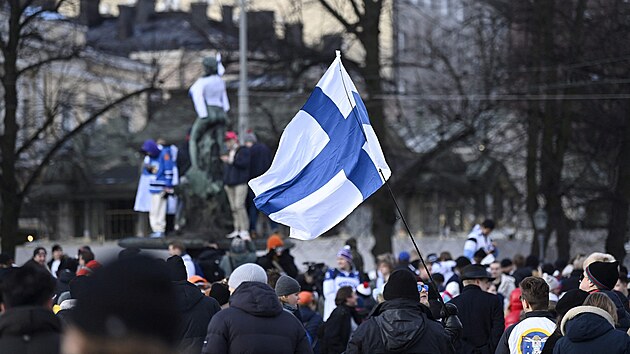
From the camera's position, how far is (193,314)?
26.3 ft

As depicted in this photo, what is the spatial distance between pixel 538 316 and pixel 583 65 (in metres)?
20.5

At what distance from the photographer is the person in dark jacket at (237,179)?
19377 millimetres

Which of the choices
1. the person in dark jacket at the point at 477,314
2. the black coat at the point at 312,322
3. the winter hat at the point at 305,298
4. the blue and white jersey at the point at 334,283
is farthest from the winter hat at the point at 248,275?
the blue and white jersey at the point at 334,283

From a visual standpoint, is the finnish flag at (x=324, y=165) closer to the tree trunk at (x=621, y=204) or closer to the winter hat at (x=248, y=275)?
the winter hat at (x=248, y=275)

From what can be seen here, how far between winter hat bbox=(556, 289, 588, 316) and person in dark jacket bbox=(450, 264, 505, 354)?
1.91 m

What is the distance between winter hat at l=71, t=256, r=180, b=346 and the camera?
316 cm

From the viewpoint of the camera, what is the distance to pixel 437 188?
3916 centimetres

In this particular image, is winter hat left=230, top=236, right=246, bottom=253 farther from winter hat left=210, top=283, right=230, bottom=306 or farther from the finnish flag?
winter hat left=210, top=283, right=230, bottom=306

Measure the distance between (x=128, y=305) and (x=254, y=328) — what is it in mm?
3786

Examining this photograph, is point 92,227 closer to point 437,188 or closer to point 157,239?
point 437,188

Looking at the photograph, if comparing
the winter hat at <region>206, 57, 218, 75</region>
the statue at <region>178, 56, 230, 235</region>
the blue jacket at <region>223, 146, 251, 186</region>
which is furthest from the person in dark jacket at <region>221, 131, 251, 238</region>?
the winter hat at <region>206, 57, 218, 75</region>

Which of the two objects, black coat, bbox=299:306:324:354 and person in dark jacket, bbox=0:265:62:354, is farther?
black coat, bbox=299:306:324:354

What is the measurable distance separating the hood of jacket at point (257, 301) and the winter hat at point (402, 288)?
2.11 feet

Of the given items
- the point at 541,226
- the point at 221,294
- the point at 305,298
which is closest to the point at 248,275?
the point at 221,294
